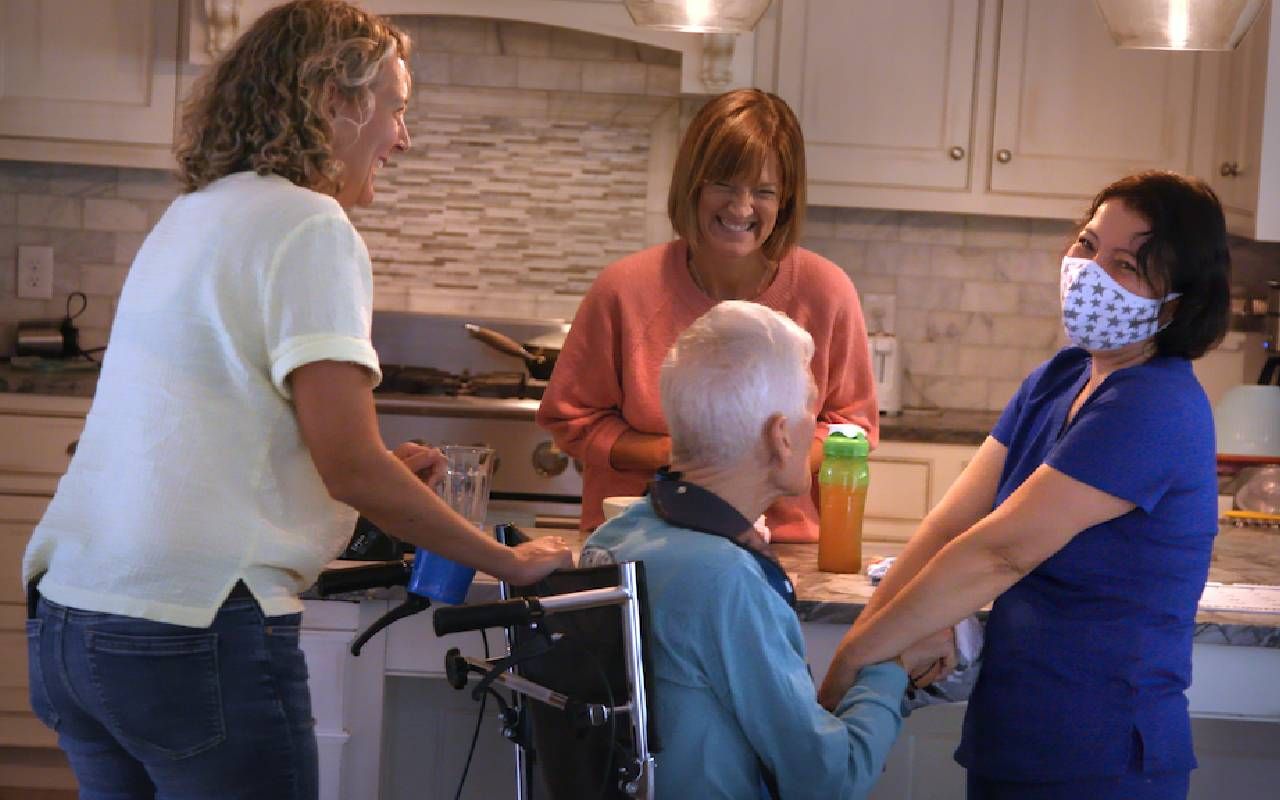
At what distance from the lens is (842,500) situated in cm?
236

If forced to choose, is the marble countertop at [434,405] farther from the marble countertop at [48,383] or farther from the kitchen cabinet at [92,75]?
the kitchen cabinet at [92,75]

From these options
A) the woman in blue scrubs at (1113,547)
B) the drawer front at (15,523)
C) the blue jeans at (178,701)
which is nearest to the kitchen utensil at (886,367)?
the drawer front at (15,523)

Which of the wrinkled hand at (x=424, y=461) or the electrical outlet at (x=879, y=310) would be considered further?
the electrical outlet at (x=879, y=310)

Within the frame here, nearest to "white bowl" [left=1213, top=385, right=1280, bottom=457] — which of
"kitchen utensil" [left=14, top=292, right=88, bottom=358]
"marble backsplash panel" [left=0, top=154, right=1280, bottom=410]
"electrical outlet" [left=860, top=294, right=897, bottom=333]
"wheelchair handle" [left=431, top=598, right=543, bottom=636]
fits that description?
"marble backsplash panel" [left=0, top=154, right=1280, bottom=410]

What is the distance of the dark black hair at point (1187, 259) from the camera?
1.78m

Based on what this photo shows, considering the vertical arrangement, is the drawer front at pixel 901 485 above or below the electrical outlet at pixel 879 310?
below

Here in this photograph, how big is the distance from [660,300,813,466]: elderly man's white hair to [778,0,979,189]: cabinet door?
2.53 meters

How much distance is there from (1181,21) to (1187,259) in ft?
2.60

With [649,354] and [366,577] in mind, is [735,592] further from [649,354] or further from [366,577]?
[649,354]

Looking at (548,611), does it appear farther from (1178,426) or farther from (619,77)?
(619,77)

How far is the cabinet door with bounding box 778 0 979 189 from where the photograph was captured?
4199 mm

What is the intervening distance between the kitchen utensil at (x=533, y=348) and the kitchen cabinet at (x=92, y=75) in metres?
0.97

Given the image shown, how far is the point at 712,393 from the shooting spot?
177cm

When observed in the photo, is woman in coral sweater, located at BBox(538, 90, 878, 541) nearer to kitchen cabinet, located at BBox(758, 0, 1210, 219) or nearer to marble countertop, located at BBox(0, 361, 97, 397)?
kitchen cabinet, located at BBox(758, 0, 1210, 219)
